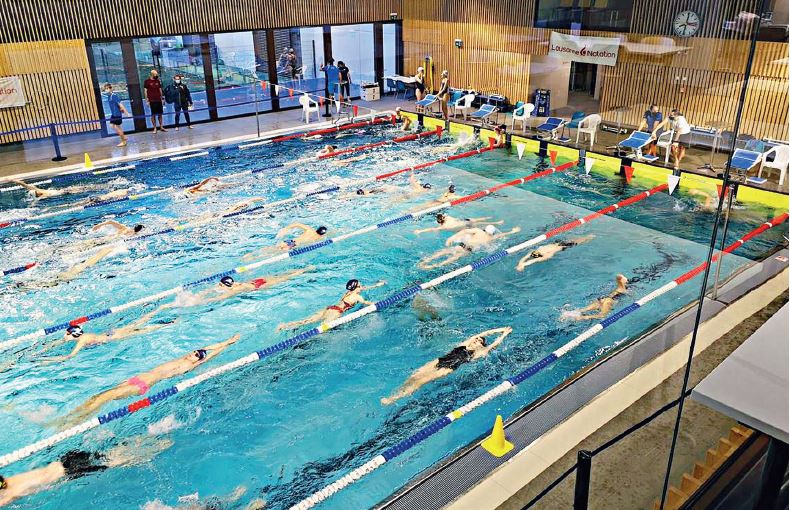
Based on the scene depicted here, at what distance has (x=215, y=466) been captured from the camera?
5.19 meters

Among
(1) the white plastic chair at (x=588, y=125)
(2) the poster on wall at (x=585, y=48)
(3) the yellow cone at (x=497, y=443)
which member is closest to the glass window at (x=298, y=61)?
(2) the poster on wall at (x=585, y=48)

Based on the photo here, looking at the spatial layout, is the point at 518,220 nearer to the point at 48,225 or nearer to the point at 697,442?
the point at 697,442

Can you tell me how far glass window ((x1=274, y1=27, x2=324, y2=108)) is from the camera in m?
17.5

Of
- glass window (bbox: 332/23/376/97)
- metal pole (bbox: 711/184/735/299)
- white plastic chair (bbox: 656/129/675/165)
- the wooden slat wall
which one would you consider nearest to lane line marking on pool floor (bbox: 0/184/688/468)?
metal pole (bbox: 711/184/735/299)

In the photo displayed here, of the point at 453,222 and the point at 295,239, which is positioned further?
the point at 453,222

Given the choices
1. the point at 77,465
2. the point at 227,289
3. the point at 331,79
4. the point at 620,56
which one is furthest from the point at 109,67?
the point at 77,465

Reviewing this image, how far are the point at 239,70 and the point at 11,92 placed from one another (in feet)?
18.7

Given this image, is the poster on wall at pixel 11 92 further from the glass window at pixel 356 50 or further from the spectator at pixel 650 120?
the spectator at pixel 650 120

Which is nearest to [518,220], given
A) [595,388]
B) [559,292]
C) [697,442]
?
[559,292]

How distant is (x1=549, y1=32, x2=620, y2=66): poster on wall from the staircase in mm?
12770

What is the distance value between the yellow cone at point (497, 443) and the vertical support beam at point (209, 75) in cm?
1411

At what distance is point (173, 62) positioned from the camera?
1587 cm

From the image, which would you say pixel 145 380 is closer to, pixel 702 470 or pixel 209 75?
pixel 702 470

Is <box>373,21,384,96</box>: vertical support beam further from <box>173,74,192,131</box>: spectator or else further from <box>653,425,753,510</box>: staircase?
<box>653,425,753,510</box>: staircase
